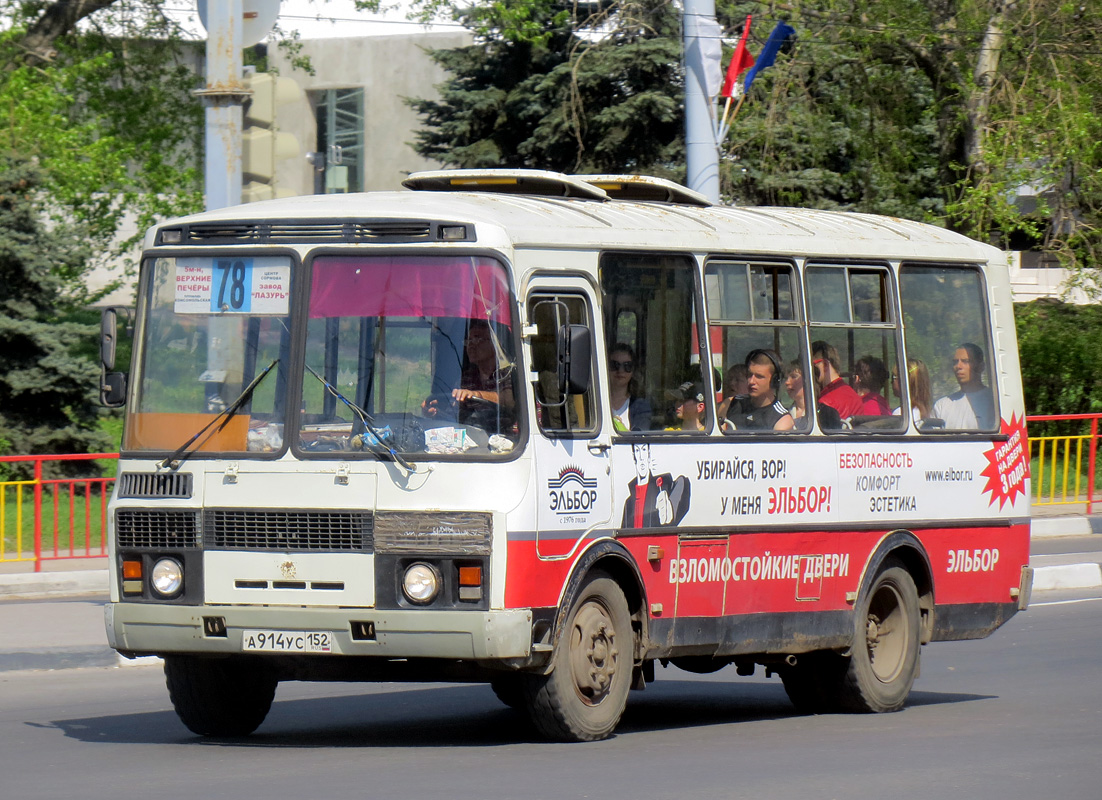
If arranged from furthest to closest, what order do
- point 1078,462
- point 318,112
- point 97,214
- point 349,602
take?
point 318,112, point 97,214, point 1078,462, point 349,602

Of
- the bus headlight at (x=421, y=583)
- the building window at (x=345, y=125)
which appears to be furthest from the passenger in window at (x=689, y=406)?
the building window at (x=345, y=125)

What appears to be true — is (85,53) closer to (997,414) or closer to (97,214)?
(97,214)

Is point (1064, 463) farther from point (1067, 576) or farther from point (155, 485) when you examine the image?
point (155, 485)

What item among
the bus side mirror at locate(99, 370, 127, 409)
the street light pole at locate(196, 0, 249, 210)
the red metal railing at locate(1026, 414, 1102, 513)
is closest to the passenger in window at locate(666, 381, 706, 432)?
the bus side mirror at locate(99, 370, 127, 409)

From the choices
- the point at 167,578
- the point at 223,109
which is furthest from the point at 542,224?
the point at 223,109

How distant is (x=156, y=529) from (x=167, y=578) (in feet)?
0.77

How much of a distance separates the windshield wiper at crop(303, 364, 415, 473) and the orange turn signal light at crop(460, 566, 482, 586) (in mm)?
493

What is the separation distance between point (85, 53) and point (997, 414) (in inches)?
1006

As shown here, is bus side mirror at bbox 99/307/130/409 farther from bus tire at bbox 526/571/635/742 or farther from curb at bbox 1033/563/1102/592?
curb at bbox 1033/563/1102/592

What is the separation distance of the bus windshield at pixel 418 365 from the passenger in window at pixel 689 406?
133 centimetres

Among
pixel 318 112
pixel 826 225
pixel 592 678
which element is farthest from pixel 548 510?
pixel 318 112

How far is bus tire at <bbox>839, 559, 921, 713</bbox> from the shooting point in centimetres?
1015

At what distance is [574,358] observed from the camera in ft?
26.3

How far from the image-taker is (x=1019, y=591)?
11.1m
